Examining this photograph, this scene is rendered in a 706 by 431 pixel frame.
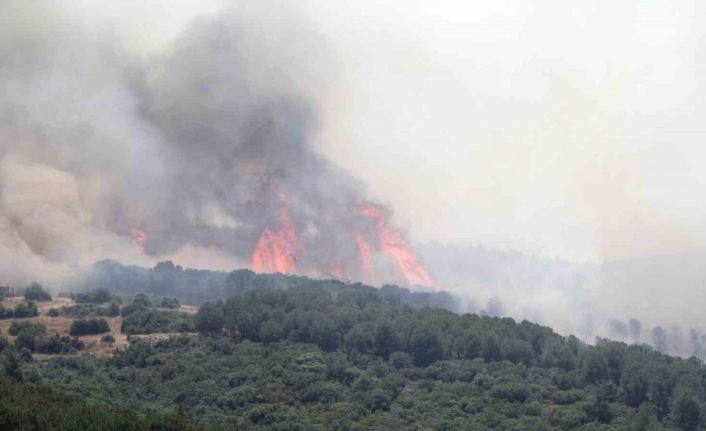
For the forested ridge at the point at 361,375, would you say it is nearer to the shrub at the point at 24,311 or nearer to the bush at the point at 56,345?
the bush at the point at 56,345

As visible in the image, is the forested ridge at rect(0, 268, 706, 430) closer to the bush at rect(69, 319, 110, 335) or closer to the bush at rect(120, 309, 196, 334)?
the bush at rect(120, 309, 196, 334)

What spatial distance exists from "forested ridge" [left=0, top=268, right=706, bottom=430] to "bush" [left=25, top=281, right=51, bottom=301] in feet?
47.3

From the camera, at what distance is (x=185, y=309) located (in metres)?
178

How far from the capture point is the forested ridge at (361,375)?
11862 centimetres

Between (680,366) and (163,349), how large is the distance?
229 feet

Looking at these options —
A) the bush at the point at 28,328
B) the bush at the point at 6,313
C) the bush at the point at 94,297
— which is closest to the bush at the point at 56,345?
the bush at the point at 28,328

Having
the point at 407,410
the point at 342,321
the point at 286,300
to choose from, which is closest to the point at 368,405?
the point at 407,410

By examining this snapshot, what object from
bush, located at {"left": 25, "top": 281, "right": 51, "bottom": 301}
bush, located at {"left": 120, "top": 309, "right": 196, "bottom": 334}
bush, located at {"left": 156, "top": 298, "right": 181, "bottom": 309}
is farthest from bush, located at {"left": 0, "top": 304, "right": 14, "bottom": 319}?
bush, located at {"left": 156, "top": 298, "right": 181, "bottom": 309}

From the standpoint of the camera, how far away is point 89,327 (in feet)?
493

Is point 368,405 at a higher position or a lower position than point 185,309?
lower

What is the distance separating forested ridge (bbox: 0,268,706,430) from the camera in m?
119

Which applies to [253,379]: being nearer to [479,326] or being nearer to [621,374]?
[479,326]

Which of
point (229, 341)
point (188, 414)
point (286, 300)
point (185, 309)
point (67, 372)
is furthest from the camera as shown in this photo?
→ point (185, 309)

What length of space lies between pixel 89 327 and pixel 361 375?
42.4m
